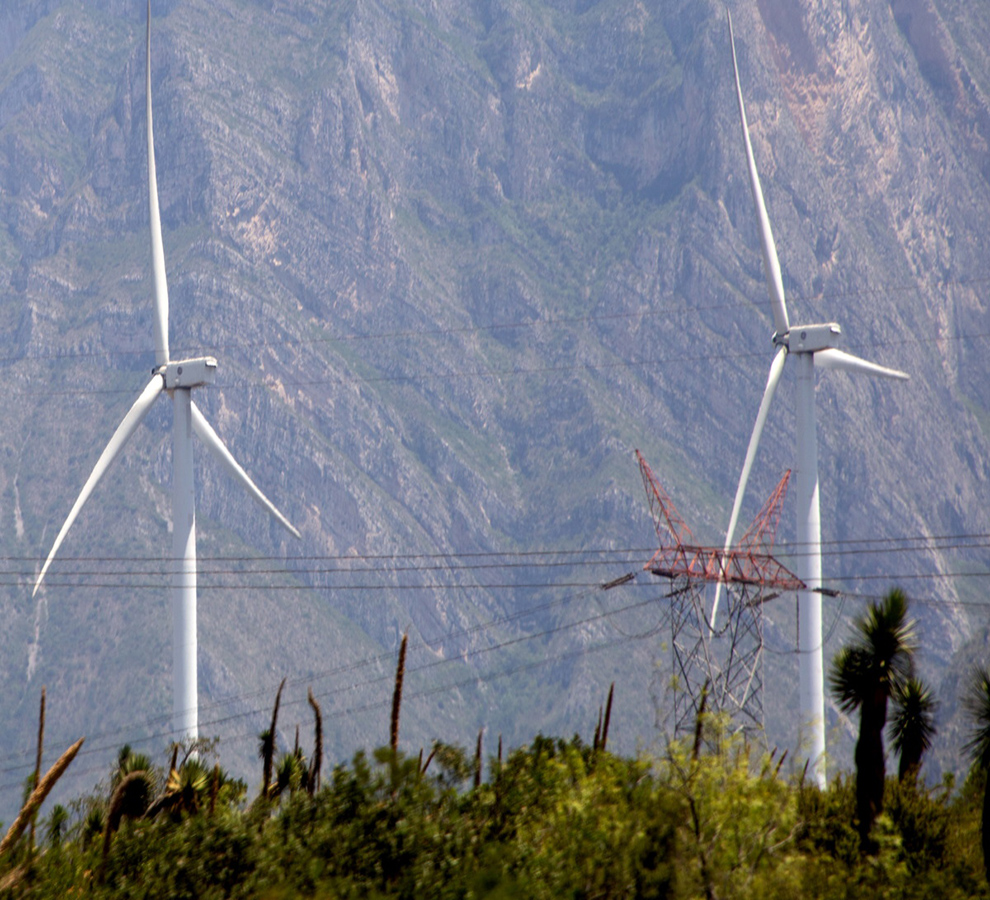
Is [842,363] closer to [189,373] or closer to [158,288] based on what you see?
[189,373]

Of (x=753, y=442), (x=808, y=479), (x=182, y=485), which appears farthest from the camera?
(x=753, y=442)

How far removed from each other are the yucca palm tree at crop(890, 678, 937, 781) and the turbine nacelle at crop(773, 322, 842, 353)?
30805 mm

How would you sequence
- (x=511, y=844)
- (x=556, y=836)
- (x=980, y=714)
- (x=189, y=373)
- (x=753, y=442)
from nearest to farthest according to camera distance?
1. (x=556, y=836)
2. (x=511, y=844)
3. (x=980, y=714)
4. (x=189, y=373)
5. (x=753, y=442)

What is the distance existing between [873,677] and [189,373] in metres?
41.5

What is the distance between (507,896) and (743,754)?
7.66m

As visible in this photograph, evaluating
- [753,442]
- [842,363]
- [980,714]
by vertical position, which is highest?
[842,363]

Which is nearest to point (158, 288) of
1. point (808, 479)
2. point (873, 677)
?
point (808, 479)

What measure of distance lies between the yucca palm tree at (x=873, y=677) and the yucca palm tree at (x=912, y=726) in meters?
8.16

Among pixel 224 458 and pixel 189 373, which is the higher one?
pixel 189 373

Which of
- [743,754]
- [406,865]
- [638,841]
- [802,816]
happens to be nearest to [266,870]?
[406,865]

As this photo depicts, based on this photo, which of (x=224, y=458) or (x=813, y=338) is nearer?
(x=224, y=458)

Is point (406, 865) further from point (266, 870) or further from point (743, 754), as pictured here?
point (743, 754)

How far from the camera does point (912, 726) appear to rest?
59.8 meters

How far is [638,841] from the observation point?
4100 cm
